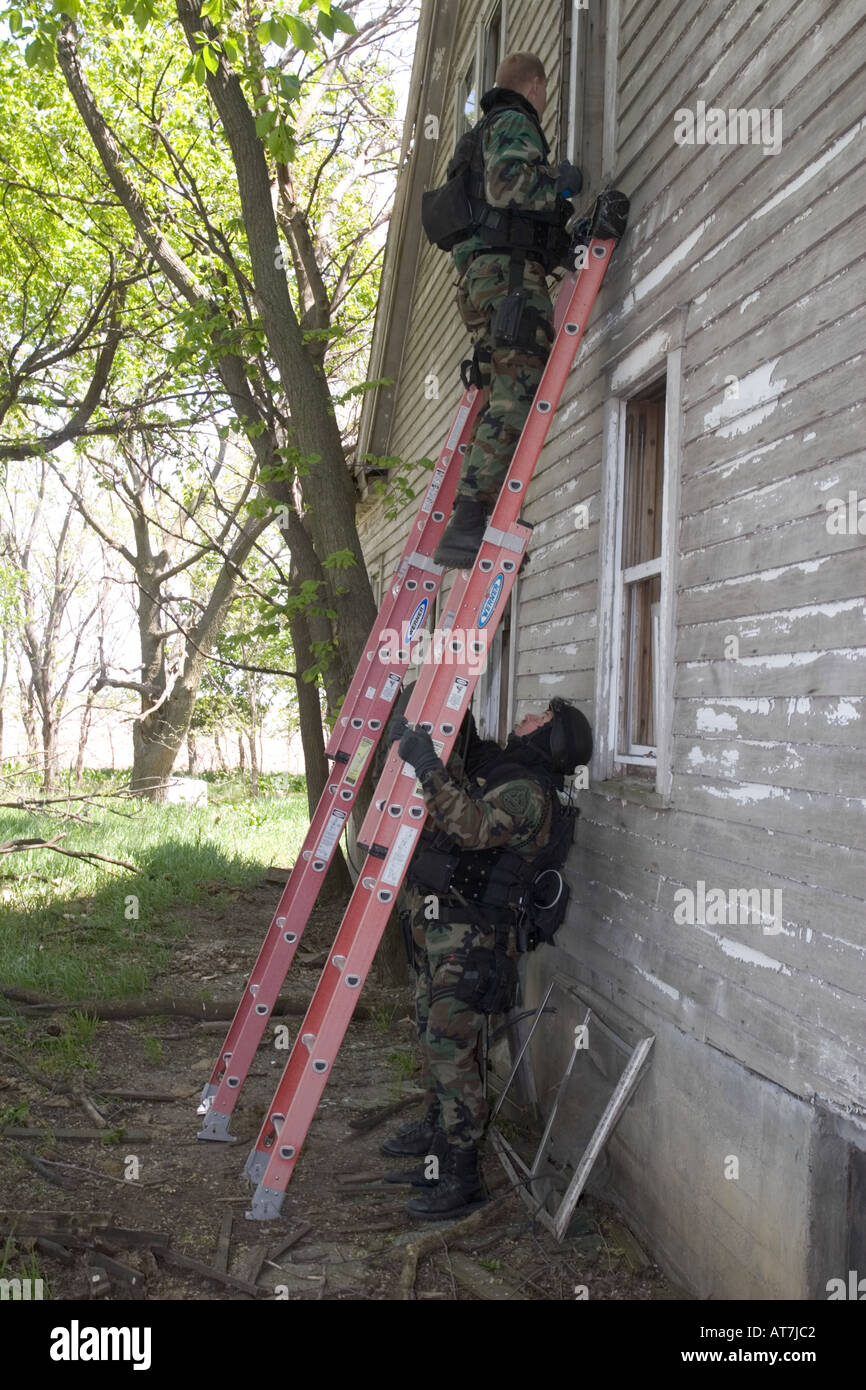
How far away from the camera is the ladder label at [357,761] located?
509cm

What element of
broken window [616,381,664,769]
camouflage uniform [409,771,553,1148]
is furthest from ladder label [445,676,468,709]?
broken window [616,381,664,769]

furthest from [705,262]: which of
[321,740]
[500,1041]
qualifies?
[321,740]

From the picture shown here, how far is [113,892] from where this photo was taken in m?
9.08

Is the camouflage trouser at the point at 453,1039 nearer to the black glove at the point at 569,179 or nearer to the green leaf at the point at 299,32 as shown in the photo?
the black glove at the point at 569,179

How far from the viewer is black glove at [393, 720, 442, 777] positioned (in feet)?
12.0

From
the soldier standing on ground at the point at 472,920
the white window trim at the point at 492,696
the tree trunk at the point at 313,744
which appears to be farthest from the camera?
the tree trunk at the point at 313,744

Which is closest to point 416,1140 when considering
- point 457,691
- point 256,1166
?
point 256,1166

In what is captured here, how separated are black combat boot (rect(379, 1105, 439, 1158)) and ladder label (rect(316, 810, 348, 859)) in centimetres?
123

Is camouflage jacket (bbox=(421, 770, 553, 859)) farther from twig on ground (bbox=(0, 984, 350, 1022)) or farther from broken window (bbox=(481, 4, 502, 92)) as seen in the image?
broken window (bbox=(481, 4, 502, 92))

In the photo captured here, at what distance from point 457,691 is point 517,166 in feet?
6.94

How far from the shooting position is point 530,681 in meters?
5.69

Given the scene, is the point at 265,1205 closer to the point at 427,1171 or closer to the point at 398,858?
the point at 427,1171

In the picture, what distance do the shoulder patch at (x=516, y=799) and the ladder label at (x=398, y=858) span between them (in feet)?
1.49

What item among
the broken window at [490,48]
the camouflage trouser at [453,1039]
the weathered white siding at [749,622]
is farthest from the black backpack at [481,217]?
the broken window at [490,48]
